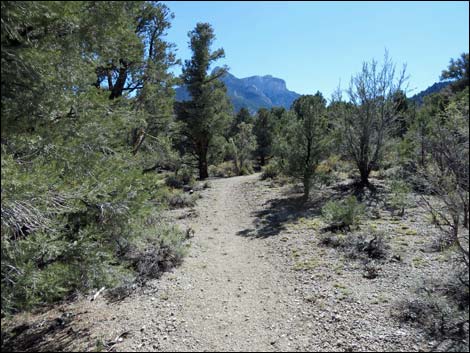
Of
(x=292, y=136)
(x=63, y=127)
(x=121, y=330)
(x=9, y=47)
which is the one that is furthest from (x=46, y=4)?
(x=292, y=136)

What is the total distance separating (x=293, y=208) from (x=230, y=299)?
6.23 m

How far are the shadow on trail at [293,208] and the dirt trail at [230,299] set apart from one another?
730 millimetres

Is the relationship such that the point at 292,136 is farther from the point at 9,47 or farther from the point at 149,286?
the point at 9,47

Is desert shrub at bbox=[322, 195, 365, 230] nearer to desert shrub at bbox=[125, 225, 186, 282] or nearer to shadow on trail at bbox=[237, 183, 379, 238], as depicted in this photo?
shadow on trail at bbox=[237, 183, 379, 238]

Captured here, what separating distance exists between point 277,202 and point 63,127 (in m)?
9.69

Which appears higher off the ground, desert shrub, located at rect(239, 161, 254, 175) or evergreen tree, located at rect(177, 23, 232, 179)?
evergreen tree, located at rect(177, 23, 232, 179)

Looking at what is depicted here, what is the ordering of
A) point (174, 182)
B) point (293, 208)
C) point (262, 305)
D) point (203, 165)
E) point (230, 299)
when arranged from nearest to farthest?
point (262, 305)
point (230, 299)
point (293, 208)
point (174, 182)
point (203, 165)

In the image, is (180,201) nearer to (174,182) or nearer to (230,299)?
(174,182)

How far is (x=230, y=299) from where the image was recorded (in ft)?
17.3

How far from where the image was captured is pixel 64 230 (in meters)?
4.15

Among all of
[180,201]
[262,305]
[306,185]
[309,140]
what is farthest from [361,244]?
[180,201]

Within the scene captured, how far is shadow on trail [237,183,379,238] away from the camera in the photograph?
928 centimetres

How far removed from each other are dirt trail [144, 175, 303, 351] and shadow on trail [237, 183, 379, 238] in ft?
2.39

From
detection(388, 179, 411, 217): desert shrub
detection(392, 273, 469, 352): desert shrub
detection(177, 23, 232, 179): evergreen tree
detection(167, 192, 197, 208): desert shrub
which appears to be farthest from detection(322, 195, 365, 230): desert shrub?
detection(177, 23, 232, 179): evergreen tree
